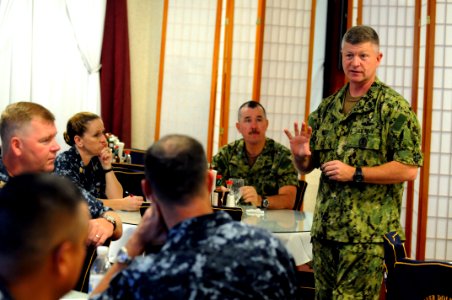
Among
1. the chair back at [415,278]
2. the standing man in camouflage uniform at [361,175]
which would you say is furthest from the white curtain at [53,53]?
the chair back at [415,278]

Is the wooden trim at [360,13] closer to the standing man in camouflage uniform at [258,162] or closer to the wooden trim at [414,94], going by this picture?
the wooden trim at [414,94]

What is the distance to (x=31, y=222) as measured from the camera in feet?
4.71

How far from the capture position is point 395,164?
10.7 feet

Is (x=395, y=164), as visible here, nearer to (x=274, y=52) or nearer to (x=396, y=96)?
(x=396, y=96)

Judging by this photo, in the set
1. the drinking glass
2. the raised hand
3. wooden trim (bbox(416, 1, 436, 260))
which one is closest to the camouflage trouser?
the raised hand

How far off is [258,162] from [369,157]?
1.81 meters

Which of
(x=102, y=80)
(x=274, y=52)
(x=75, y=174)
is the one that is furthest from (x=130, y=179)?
(x=102, y=80)

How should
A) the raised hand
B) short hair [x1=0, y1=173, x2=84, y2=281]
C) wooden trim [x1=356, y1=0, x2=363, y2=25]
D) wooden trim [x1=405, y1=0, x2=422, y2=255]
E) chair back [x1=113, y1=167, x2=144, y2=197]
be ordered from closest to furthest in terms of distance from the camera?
1. short hair [x1=0, y1=173, x2=84, y2=281]
2. the raised hand
3. chair back [x1=113, y1=167, x2=144, y2=197]
4. wooden trim [x1=405, y1=0, x2=422, y2=255]
5. wooden trim [x1=356, y1=0, x2=363, y2=25]

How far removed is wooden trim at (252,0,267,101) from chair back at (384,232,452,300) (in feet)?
13.2

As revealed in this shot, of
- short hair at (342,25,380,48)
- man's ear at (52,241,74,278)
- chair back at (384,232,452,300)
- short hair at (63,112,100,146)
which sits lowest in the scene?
chair back at (384,232,452,300)

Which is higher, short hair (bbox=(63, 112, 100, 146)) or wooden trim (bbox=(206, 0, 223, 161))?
wooden trim (bbox=(206, 0, 223, 161))

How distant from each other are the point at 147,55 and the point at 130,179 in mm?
3675

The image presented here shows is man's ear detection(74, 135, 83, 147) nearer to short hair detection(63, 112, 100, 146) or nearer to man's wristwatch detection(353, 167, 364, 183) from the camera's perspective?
short hair detection(63, 112, 100, 146)

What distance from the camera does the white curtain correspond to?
6.91m
